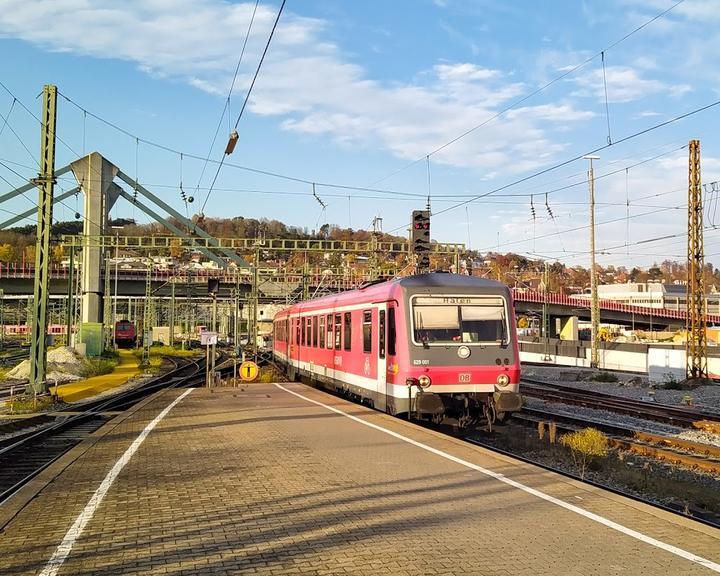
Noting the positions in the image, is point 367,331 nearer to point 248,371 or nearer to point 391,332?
point 391,332

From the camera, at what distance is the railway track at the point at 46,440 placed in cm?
1055

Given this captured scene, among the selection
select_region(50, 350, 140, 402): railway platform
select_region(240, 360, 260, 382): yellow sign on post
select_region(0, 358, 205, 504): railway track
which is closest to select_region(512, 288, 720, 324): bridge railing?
select_region(50, 350, 140, 402): railway platform

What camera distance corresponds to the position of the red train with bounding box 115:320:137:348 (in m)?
76.9

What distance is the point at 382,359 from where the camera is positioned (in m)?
14.8

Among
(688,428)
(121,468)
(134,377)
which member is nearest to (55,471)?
(121,468)

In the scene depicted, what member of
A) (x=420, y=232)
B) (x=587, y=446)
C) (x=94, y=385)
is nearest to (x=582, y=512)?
(x=587, y=446)

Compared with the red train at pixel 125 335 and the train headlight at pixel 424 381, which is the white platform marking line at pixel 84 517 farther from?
the red train at pixel 125 335

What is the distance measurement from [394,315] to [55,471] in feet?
22.6

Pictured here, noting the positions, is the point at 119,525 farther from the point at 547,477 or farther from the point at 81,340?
the point at 81,340

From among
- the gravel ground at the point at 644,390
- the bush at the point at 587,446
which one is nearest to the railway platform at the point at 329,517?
the bush at the point at 587,446

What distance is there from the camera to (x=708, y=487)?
1063cm

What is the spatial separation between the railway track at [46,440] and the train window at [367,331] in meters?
6.09

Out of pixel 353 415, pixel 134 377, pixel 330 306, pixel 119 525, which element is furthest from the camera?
pixel 134 377

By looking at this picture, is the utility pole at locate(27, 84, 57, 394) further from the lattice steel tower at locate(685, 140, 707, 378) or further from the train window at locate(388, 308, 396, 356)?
the lattice steel tower at locate(685, 140, 707, 378)
